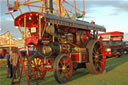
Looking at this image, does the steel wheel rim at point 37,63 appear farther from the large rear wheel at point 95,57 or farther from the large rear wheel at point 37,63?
the large rear wheel at point 95,57

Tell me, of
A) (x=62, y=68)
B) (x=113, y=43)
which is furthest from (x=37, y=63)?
(x=113, y=43)

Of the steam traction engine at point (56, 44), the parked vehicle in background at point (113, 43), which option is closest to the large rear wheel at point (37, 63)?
the steam traction engine at point (56, 44)

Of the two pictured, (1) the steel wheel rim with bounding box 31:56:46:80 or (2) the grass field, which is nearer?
(2) the grass field

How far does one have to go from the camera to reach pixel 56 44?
668cm

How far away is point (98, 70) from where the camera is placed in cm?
802

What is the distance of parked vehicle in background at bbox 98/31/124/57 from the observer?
15270mm

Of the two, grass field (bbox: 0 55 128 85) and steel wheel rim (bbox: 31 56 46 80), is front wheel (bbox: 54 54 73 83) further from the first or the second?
steel wheel rim (bbox: 31 56 46 80)

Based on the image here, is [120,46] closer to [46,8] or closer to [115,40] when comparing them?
[115,40]

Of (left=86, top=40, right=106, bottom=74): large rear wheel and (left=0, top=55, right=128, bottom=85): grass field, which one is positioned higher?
(left=86, top=40, right=106, bottom=74): large rear wheel

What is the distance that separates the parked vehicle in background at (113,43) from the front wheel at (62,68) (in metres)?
9.53

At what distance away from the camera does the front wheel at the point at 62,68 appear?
5695 millimetres

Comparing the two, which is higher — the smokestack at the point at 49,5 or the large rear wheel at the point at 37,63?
the smokestack at the point at 49,5

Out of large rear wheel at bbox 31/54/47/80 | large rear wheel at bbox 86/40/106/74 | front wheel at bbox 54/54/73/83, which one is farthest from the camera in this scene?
large rear wheel at bbox 86/40/106/74

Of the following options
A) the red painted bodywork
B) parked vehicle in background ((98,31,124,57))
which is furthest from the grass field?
parked vehicle in background ((98,31,124,57))
